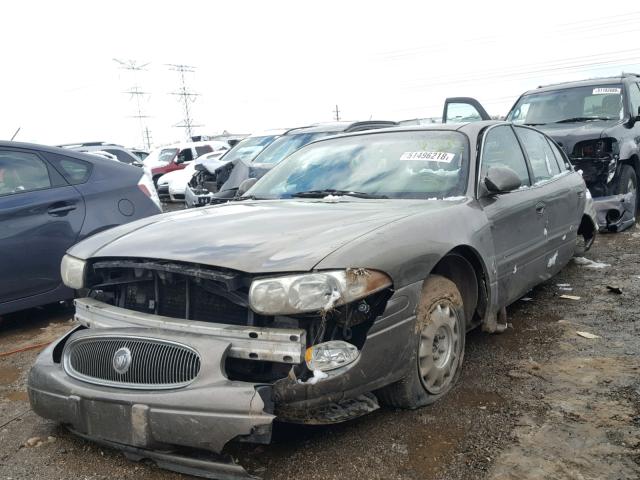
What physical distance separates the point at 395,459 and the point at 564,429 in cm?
84

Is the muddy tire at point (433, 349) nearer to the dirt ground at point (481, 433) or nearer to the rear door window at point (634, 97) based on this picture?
the dirt ground at point (481, 433)

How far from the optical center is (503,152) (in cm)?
413

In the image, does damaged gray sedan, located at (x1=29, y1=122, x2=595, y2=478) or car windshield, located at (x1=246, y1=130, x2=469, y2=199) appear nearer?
damaged gray sedan, located at (x1=29, y1=122, x2=595, y2=478)

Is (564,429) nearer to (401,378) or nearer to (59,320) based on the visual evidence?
(401,378)

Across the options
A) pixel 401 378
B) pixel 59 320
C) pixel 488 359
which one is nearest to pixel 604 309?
pixel 488 359

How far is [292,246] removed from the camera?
2512 mm

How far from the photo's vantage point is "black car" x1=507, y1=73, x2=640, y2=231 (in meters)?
7.01

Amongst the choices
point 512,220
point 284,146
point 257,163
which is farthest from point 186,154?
point 512,220

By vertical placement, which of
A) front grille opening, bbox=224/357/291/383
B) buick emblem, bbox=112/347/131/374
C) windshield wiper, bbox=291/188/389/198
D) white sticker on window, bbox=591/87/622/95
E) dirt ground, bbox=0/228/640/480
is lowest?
dirt ground, bbox=0/228/640/480

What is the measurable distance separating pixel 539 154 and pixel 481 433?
281 cm

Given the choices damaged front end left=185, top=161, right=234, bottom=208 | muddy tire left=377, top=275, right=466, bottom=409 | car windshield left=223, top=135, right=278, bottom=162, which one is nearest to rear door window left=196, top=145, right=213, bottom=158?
car windshield left=223, top=135, right=278, bottom=162

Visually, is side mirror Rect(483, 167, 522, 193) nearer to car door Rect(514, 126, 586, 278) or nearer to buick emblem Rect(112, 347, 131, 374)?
car door Rect(514, 126, 586, 278)

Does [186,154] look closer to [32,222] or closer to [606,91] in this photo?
[606,91]

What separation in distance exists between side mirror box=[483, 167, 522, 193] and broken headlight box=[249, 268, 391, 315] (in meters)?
1.54
